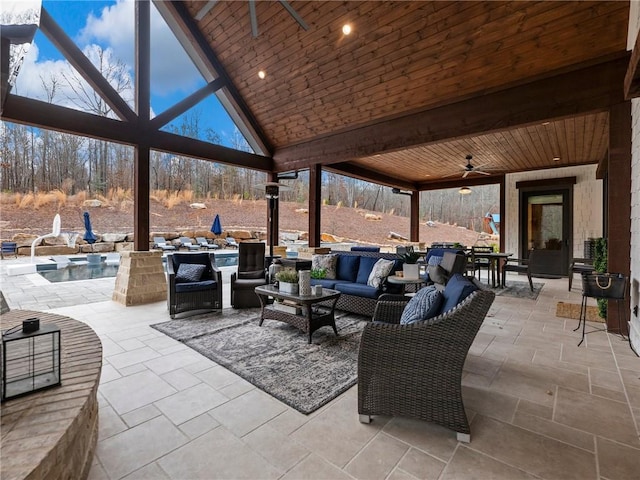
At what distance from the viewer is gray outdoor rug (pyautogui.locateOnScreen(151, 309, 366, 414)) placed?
2383mm

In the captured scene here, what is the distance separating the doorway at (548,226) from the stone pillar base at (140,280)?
369 inches

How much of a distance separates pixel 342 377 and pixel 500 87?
14.3 feet

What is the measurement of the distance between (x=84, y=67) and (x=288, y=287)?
177 inches

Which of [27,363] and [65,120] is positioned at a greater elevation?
[65,120]

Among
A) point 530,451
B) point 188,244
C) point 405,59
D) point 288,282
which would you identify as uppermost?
point 405,59

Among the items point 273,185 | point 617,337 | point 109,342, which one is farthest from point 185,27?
point 617,337

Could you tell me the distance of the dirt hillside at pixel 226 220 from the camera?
A: 32.5ft

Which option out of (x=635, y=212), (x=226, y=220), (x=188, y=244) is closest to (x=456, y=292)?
(x=635, y=212)

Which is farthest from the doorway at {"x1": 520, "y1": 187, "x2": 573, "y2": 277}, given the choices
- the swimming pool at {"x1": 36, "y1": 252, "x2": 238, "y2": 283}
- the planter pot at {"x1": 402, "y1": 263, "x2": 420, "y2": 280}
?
the swimming pool at {"x1": 36, "y1": 252, "x2": 238, "y2": 283}

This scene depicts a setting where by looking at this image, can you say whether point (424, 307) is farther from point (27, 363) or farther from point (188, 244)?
point (188, 244)

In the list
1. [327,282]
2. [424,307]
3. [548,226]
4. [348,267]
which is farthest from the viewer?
[548,226]

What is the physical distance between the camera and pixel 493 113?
14.6 feet

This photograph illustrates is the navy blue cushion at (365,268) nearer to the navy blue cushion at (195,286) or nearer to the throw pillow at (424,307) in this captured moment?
the navy blue cushion at (195,286)

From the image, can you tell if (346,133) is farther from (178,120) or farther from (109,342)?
(109,342)
